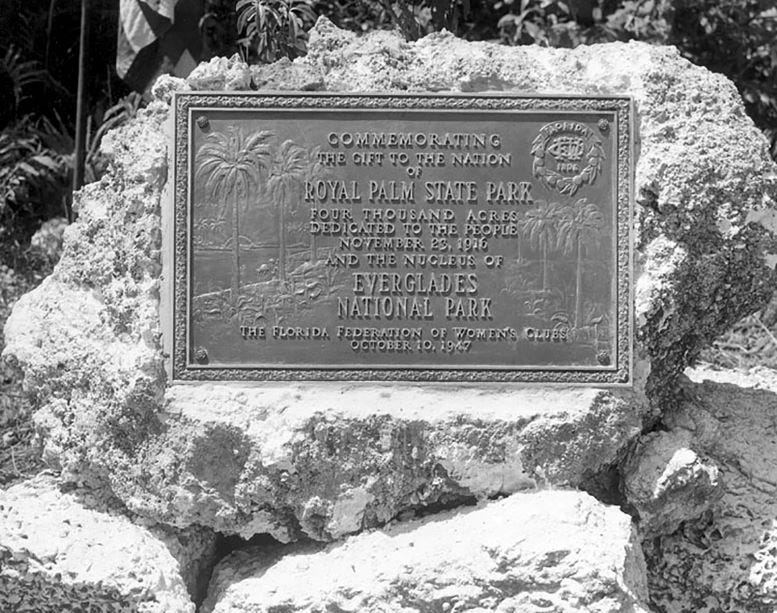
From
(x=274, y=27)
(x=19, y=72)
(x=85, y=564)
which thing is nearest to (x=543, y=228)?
(x=85, y=564)

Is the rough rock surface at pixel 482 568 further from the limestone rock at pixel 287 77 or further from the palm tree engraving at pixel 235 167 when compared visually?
the limestone rock at pixel 287 77

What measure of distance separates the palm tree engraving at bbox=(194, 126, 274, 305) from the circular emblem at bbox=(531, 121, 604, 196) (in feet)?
3.00

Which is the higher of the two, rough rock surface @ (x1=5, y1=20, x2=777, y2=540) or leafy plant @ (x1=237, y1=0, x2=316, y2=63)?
leafy plant @ (x1=237, y1=0, x2=316, y2=63)

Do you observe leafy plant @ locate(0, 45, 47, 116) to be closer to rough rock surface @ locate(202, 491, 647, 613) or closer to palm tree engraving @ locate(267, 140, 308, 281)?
palm tree engraving @ locate(267, 140, 308, 281)

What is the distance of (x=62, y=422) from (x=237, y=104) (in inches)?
49.1

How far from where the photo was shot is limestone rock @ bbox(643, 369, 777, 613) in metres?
3.71

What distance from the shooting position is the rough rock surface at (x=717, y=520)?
12.1ft

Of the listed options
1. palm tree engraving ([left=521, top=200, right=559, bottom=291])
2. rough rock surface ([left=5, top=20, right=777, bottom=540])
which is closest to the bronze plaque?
palm tree engraving ([left=521, top=200, right=559, bottom=291])

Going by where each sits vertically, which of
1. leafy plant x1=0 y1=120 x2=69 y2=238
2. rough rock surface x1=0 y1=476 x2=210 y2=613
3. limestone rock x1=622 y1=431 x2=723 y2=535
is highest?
leafy plant x1=0 y1=120 x2=69 y2=238

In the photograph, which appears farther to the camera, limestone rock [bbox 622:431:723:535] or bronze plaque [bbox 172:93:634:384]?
bronze plaque [bbox 172:93:634:384]

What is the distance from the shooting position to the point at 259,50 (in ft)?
20.9

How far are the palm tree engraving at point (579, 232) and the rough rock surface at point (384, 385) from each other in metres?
0.14

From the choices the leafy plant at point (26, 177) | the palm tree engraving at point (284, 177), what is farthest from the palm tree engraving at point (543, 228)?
the leafy plant at point (26, 177)

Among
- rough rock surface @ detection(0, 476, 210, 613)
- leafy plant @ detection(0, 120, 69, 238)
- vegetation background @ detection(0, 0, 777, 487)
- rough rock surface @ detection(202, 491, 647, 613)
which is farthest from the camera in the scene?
leafy plant @ detection(0, 120, 69, 238)
